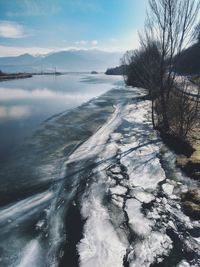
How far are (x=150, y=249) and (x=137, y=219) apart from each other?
1.41 meters

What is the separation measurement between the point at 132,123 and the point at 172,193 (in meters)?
12.9

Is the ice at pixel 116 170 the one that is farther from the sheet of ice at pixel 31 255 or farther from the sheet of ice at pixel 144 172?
the sheet of ice at pixel 31 255

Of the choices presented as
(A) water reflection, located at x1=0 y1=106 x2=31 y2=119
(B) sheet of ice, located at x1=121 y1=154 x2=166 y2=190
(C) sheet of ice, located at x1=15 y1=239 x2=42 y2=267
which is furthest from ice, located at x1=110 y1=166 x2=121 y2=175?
(A) water reflection, located at x1=0 y1=106 x2=31 y2=119

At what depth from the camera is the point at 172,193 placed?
33.5 feet

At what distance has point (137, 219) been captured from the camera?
27.8ft

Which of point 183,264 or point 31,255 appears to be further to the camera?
point 31,255

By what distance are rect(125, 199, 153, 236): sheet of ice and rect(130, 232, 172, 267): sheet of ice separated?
0.28m

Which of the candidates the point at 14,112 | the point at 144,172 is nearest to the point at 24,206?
the point at 144,172

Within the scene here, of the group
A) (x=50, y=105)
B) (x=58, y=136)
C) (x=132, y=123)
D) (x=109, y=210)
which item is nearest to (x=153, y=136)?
(x=132, y=123)

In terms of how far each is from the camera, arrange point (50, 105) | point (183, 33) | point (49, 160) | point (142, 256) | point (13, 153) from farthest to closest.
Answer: point (50, 105), point (183, 33), point (13, 153), point (49, 160), point (142, 256)

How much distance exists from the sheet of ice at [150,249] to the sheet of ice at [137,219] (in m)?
0.28

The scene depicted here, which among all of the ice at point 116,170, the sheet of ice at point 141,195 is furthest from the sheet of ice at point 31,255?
the ice at point 116,170

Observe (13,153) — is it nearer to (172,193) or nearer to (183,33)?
(172,193)

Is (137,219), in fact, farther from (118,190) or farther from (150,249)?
(118,190)
